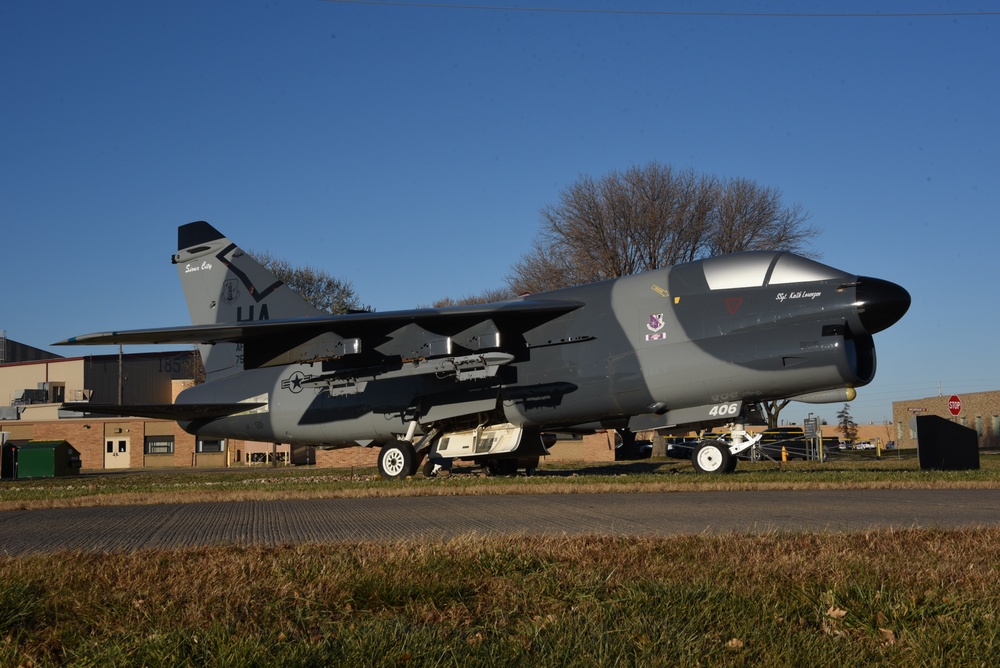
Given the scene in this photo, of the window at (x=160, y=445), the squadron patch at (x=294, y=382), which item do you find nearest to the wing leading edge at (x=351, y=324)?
the squadron patch at (x=294, y=382)

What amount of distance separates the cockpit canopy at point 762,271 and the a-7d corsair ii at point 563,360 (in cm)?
3

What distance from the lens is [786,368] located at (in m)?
16.0

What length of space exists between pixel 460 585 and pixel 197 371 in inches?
2464

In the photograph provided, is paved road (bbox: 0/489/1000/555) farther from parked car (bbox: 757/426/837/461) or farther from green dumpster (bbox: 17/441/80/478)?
green dumpster (bbox: 17/441/80/478)

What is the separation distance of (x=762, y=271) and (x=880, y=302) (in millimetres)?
2118

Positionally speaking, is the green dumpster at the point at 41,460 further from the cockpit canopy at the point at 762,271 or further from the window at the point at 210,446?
the cockpit canopy at the point at 762,271

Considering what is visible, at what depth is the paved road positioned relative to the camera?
7523mm

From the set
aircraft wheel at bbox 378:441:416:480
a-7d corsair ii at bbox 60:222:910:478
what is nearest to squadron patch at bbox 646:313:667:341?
a-7d corsair ii at bbox 60:222:910:478

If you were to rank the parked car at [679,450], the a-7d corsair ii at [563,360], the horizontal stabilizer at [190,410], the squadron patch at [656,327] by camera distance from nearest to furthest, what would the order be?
the a-7d corsair ii at [563,360], the squadron patch at [656,327], the horizontal stabilizer at [190,410], the parked car at [679,450]

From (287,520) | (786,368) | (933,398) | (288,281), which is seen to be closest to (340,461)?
(288,281)

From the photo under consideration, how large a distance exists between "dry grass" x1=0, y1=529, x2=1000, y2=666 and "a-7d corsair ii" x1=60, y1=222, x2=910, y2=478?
1024 cm

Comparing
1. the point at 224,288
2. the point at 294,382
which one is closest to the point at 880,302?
the point at 294,382

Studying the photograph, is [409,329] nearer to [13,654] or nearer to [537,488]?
[537,488]

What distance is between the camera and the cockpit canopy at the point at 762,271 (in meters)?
16.2
